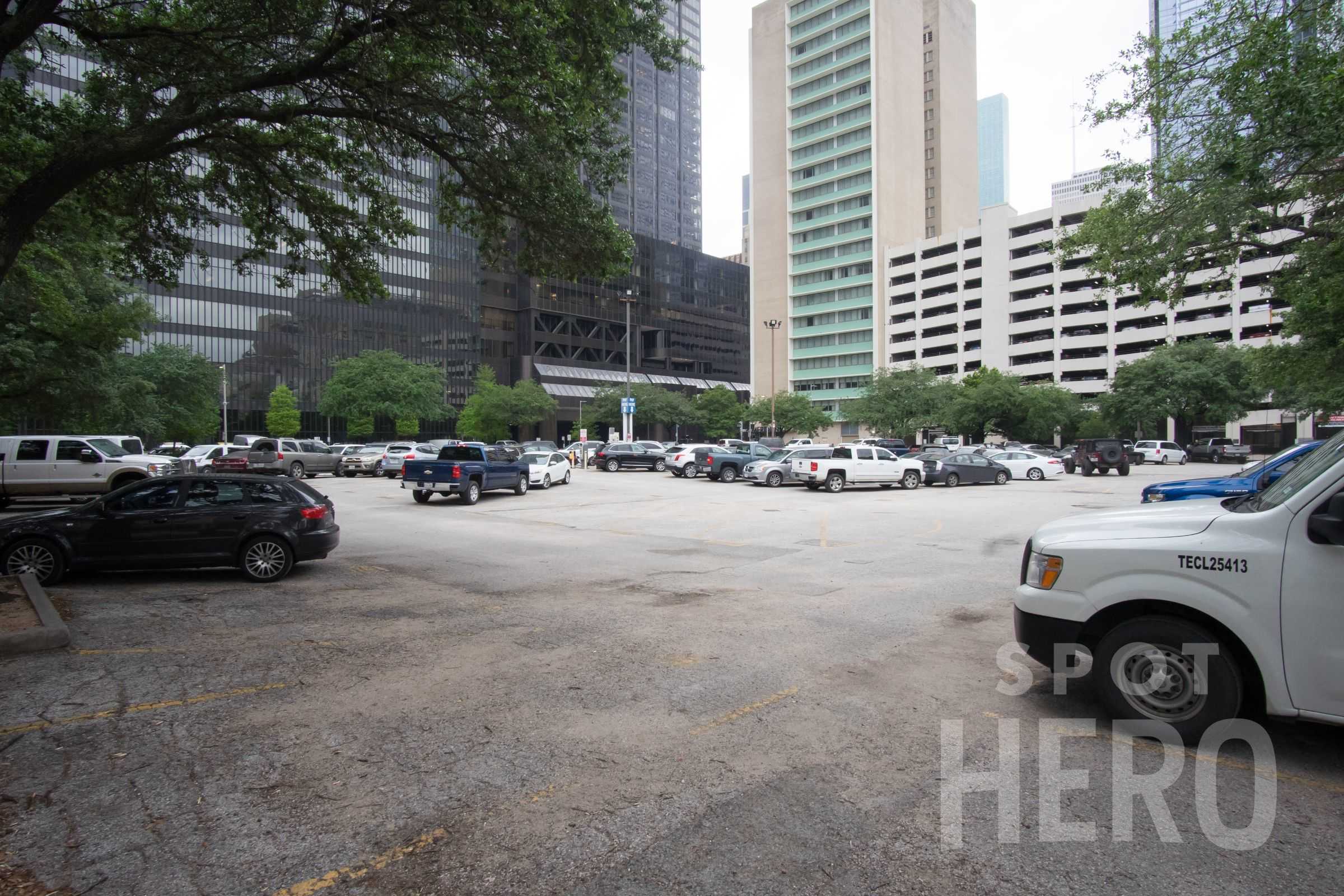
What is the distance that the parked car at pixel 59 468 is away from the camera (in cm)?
1944

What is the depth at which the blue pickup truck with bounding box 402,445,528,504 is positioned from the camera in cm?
2184

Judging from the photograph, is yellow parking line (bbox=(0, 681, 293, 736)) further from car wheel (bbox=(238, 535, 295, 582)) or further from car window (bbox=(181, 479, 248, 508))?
car window (bbox=(181, 479, 248, 508))

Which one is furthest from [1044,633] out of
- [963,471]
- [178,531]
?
[963,471]

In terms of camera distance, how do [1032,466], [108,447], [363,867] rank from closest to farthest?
→ [363,867]
[108,447]
[1032,466]

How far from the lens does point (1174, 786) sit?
3.76 meters

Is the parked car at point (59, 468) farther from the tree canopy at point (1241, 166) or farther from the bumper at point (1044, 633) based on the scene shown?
the tree canopy at point (1241, 166)

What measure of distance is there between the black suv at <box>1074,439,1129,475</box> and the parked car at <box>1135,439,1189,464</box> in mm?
18042

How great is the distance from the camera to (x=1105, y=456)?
34969 mm

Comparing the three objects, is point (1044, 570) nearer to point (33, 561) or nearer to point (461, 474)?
point (33, 561)

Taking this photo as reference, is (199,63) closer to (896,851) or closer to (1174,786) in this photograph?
(896,851)

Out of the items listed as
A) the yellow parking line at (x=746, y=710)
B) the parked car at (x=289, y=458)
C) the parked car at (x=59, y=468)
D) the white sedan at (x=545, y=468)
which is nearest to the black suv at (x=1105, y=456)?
the white sedan at (x=545, y=468)

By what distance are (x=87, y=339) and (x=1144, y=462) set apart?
59.0 metres

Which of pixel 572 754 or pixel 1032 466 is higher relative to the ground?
pixel 1032 466

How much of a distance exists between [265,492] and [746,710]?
802 centimetres
